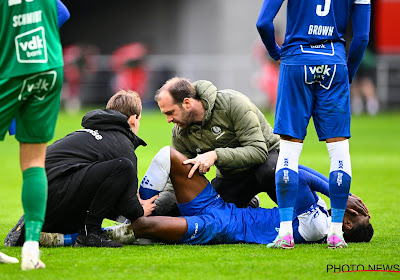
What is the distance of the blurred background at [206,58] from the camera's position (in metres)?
28.5

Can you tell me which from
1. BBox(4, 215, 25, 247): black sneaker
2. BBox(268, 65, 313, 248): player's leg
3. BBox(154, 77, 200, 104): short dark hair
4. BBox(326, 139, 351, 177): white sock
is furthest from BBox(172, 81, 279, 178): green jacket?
BBox(4, 215, 25, 247): black sneaker

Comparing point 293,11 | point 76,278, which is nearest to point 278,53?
point 293,11

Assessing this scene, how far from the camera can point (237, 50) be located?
30938 millimetres

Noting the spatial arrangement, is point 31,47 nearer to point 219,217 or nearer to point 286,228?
point 219,217

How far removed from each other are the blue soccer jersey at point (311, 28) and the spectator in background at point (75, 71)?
23896mm

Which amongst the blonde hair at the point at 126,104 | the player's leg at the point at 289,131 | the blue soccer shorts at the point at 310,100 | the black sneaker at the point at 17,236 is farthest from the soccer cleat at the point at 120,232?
the blue soccer shorts at the point at 310,100

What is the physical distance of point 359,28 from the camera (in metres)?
5.70

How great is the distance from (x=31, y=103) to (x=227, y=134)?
2.20 m

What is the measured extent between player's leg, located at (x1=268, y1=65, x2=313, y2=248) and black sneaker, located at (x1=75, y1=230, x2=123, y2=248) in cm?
122

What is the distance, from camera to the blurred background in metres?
28.5

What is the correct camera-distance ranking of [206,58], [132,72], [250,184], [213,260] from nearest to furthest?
[213,260]
[250,184]
[132,72]
[206,58]

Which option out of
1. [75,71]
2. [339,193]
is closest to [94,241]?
[339,193]

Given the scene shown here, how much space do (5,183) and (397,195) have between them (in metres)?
5.37

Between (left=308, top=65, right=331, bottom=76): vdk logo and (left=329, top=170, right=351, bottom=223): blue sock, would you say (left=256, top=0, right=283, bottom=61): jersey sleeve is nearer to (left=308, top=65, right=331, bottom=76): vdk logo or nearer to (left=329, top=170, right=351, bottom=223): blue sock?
(left=308, top=65, right=331, bottom=76): vdk logo
